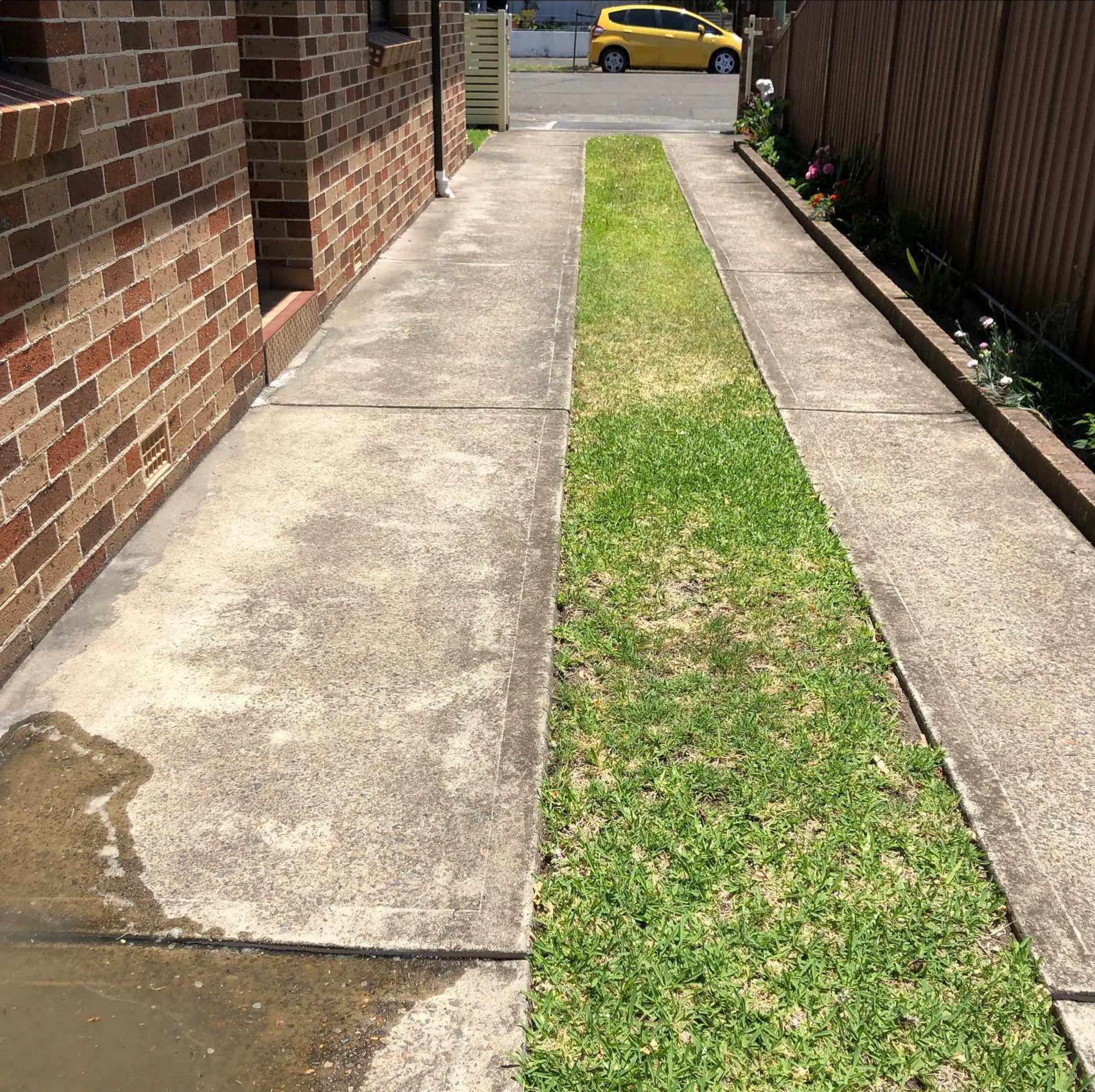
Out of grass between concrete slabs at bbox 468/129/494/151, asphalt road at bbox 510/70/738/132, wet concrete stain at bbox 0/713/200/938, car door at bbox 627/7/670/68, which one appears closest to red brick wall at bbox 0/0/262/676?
wet concrete stain at bbox 0/713/200/938

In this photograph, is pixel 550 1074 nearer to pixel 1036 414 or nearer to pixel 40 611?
Answer: pixel 40 611

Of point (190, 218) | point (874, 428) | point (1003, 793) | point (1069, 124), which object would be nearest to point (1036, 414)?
point (874, 428)

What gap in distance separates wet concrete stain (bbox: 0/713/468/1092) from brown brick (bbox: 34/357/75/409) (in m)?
1.37

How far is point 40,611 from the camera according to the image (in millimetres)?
3506

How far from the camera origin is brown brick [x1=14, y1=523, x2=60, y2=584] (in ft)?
11.1

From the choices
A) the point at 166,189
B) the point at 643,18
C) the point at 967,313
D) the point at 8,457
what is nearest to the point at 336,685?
the point at 8,457

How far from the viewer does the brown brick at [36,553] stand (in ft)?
11.1

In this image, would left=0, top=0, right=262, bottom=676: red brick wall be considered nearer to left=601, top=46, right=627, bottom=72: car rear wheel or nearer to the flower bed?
the flower bed

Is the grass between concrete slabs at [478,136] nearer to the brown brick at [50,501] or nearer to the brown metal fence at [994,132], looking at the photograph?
the brown metal fence at [994,132]

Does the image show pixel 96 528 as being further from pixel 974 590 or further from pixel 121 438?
pixel 974 590

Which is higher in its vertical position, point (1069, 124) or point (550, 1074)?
point (1069, 124)

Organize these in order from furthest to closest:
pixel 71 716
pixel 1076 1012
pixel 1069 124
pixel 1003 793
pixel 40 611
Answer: pixel 1069 124 < pixel 40 611 < pixel 71 716 < pixel 1003 793 < pixel 1076 1012

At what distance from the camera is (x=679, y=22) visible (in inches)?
1190

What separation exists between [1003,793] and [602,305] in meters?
5.03
